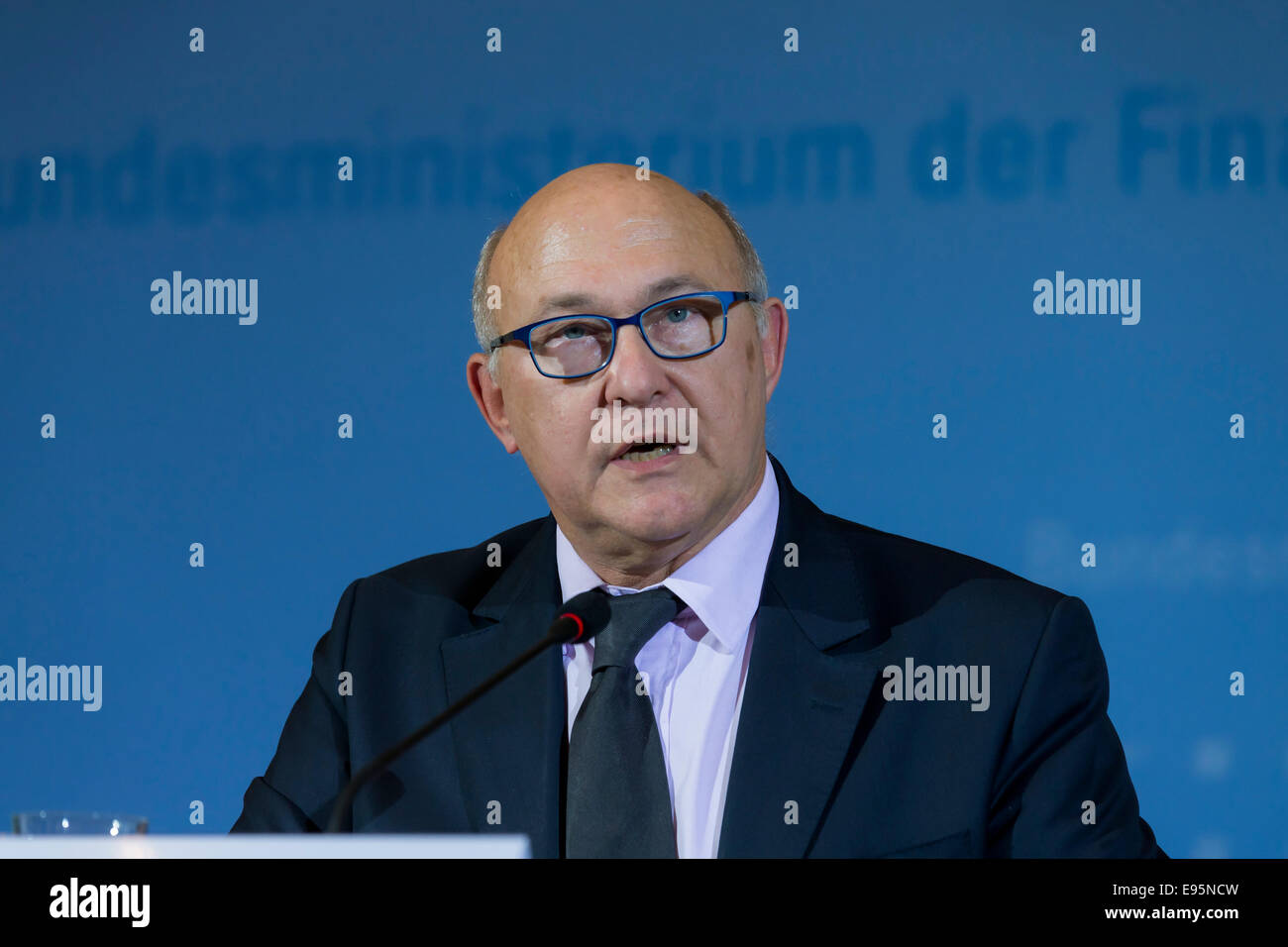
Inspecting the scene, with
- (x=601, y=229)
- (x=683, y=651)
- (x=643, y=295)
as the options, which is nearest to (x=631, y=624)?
(x=683, y=651)

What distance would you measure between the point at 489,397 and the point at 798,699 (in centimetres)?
70

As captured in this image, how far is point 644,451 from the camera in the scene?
181 cm

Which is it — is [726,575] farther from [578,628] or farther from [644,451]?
[578,628]

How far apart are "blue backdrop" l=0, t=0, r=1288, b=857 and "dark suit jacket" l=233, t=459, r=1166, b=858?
0.55 m

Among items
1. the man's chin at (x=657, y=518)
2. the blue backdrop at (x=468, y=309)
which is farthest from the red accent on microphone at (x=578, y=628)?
the blue backdrop at (x=468, y=309)

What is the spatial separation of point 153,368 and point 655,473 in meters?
1.36

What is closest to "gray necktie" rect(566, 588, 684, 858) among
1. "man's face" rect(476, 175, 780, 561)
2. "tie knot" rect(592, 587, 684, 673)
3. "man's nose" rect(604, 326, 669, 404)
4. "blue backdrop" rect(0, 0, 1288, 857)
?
"tie knot" rect(592, 587, 684, 673)

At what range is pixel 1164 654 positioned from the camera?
2.33 m

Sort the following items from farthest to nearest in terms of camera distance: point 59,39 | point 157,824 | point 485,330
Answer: point 59,39
point 157,824
point 485,330

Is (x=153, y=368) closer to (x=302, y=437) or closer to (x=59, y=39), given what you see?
(x=302, y=437)

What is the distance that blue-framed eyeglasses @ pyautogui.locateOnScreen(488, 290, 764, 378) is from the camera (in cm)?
181

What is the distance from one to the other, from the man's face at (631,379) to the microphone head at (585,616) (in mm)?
365

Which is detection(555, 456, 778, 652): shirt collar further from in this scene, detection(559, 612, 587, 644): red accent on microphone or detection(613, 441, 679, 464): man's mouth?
detection(559, 612, 587, 644): red accent on microphone
